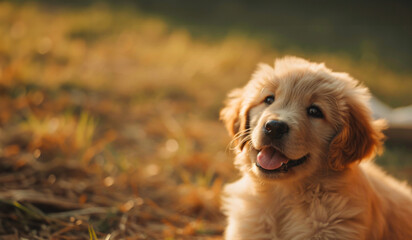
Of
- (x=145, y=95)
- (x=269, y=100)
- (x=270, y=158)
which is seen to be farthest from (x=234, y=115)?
(x=145, y=95)

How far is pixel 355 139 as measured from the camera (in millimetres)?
2141

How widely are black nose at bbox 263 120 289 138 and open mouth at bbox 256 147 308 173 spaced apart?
0.56 ft

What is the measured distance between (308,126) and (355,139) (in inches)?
11.7

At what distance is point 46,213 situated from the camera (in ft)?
9.09

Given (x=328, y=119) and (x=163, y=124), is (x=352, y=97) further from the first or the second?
(x=163, y=124)

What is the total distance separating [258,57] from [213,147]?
13.5 feet

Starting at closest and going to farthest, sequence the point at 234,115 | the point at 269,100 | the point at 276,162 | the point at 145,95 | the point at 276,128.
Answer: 1. the point at 276,128
2. the point at 276,162
3. the point at 269,100
4. the point at 234,115
5. the point at 145,95

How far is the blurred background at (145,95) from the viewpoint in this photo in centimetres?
303

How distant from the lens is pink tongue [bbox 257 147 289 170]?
2131 mm

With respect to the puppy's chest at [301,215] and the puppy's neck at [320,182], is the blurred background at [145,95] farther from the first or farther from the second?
the puppy's neck at [320,182]

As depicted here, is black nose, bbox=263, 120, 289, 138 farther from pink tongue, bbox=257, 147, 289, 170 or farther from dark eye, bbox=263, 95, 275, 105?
dark eye, bbox=263, 95, 275, 105

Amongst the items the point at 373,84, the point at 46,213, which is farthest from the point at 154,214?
the point at 373,84

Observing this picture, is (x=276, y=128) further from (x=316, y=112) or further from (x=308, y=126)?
(x=316, y=112)

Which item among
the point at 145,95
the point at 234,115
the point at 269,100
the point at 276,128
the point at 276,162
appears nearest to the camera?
the point at 276,128
